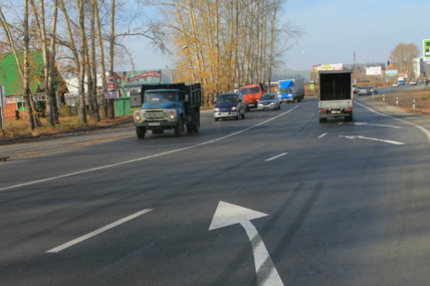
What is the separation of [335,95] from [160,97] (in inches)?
450

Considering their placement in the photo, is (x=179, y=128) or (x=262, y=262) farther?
(x=179, y=128)

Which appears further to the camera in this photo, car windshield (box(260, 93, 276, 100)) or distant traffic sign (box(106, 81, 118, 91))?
car windshield (box(260, 93, 276, 100))

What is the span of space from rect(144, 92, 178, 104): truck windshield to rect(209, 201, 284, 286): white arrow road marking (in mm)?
16315

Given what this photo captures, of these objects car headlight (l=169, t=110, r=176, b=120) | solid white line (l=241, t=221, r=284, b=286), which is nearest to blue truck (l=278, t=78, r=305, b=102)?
car headlight (l=169, t=110, r=176, b=120)

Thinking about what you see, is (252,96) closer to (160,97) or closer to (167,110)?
(160,97)

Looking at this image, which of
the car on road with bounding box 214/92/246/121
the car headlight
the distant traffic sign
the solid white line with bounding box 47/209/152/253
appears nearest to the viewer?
the solid white line with bounding box 47/209/152/253

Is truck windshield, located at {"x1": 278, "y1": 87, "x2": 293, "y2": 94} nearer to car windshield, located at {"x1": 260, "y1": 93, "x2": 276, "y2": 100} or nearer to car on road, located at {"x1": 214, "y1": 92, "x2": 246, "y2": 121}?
car windshield, located at {"x1": 260, "y1": 93, "x2": 276, "y2": 100}

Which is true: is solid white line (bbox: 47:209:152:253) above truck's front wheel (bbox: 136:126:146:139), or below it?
below

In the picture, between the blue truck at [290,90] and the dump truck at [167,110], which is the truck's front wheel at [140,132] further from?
the blue truck at [290,90]

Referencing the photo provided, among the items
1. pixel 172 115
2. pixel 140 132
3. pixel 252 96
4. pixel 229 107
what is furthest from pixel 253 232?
pixel 252 96

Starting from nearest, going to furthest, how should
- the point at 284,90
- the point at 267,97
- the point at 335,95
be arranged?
the point at 335,95 → the point at 267,97 → the point at 284,90

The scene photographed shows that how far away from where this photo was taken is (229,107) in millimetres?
36344

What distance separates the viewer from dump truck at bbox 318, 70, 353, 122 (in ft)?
92.6

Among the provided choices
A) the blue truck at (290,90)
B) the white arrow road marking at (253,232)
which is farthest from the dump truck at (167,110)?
the blue truck at (290,90)
